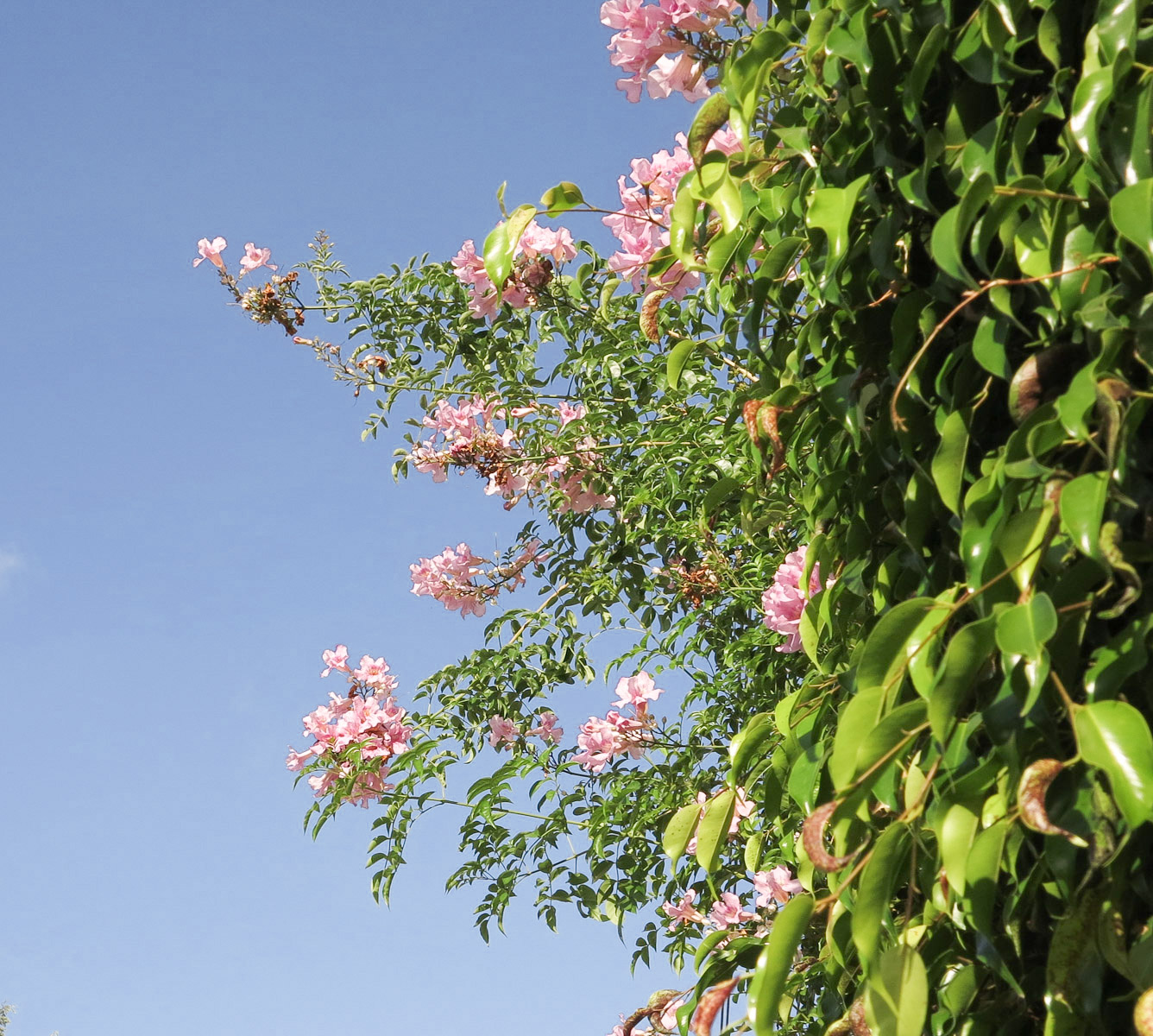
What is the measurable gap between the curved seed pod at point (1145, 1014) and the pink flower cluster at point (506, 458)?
302 centimetres

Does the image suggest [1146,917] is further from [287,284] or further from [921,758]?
[287,284]

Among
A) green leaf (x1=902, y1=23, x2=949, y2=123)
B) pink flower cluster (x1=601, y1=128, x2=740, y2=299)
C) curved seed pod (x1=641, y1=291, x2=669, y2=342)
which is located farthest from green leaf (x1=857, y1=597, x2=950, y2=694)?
pink flower cluster (x1=601, y1=128, x2=740, y2=299)

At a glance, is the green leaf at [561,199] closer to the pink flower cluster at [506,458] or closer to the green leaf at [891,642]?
the green leaf at [891,642]

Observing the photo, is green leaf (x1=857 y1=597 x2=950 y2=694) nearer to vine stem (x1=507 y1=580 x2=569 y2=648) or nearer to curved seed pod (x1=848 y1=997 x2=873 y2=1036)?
curved seed pod (x1=848 y1=997 x2=873 y2=1036)

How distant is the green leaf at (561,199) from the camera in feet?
5.02

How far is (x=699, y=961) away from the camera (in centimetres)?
148

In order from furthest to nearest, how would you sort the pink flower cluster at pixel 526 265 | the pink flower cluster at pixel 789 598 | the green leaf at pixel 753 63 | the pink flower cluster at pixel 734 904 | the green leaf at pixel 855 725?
1. the pink flower cluster at pixel 526 265
2. the pink flower cluster at pixel 734 904
3. the pink flower cluster at pixel 789 598
4. the green leaf at pixel 753 63
5. the green leaf at pixel 855 725

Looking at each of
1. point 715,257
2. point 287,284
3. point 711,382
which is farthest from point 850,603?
point 287,284

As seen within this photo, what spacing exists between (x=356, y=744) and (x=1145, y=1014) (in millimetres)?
3145

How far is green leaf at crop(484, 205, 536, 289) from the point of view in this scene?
147 centimetres

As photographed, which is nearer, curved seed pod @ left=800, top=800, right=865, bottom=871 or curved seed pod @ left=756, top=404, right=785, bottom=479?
curved seed pod @ left=800, top=800, right=865, bottom=871

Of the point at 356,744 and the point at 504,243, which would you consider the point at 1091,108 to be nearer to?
the point at 504,243

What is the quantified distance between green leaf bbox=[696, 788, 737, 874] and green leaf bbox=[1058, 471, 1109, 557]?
63 centimetres

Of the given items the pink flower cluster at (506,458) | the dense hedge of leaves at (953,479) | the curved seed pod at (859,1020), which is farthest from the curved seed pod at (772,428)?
the pink flower cluster at (506,458)
